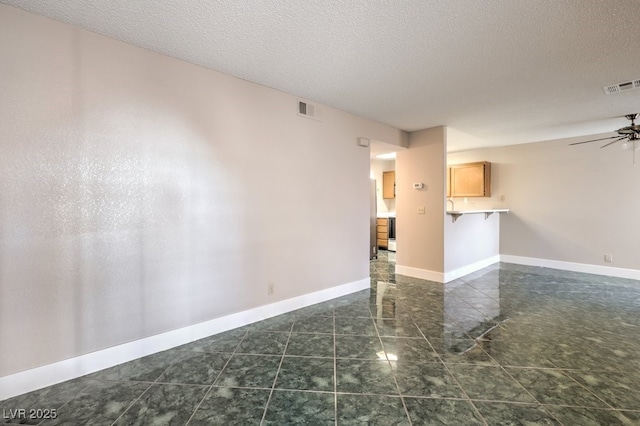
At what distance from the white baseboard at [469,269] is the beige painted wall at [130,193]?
2677 mm

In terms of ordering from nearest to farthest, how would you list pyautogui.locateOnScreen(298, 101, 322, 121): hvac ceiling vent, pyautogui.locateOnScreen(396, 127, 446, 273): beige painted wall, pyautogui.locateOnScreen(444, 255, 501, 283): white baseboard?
pyautogui.locateOnScreen(298, 101, 322, 121): hvac ceiling vent < pyautogui.locateOnScreen(396, 127, 446, 273): beige painted wall < pyautogui.locateOnScreen(444, 255, 501, 283): white baseboard

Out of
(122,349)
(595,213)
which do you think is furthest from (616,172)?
Answer: (122,349)

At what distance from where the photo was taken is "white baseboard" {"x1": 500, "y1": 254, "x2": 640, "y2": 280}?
4953mm

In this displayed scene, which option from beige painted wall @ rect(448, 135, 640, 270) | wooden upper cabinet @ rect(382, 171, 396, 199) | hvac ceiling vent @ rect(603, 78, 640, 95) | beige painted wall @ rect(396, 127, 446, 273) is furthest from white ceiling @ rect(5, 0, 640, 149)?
wooden upper cabinet @ rect(382, 171, 396, 199)

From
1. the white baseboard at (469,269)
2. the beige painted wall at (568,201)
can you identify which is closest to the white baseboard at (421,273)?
the white baseboard at (469,269)

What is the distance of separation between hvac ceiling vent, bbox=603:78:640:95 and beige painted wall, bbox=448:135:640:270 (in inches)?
107

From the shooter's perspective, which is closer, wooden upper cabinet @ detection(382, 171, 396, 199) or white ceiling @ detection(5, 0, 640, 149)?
white ceiling @ detection(5, 0, 640, 149)

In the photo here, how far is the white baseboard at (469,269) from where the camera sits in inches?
187

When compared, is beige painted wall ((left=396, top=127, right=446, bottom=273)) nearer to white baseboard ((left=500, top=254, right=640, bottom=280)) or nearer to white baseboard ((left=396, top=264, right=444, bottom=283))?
white baseboard ((left=396, top=264, right=444, bottom=283))

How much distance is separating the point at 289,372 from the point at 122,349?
1.42 metres

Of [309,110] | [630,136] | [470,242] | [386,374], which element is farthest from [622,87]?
[386,374]

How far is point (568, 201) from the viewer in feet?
18.2

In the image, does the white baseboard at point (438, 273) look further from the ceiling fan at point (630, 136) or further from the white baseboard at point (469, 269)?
the ceiling fan at point (630, 136)

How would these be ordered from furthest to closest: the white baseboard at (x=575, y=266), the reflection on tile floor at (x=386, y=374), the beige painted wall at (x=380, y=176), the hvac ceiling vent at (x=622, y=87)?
1. the beige painted wall at (x=380, y=176)
2. the white baseboard at (x=575, y=266)
3. the hvac ceiling vent at (x=622, y=87)
4. the reflection on tile floor at (x=386, y=374)
